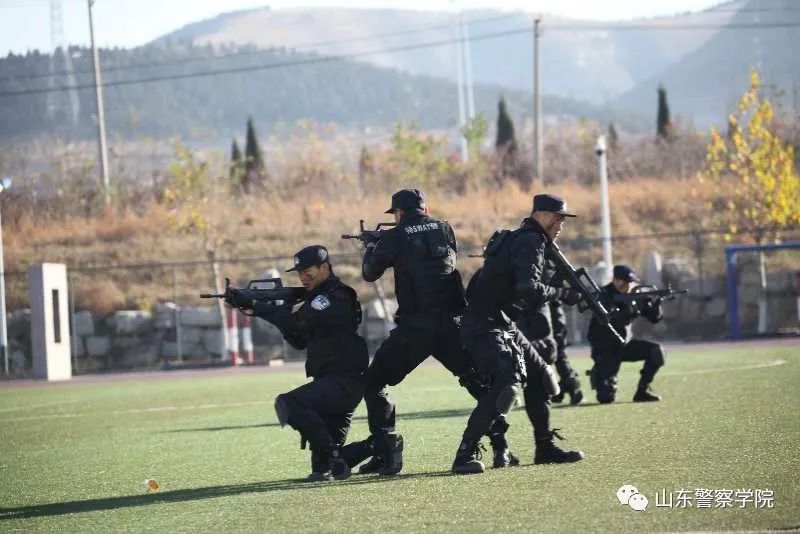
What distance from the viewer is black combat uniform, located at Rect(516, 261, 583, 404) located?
1534cm

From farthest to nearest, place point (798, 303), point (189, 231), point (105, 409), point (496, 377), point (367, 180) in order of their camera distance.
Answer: point (367, 180) < point (189, 231) < point (798, 303) < point (105, 409) < point (496, 377)

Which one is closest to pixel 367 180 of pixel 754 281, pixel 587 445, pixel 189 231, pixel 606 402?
pixel 189 231

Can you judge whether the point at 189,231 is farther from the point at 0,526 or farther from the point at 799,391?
the point at 0,526

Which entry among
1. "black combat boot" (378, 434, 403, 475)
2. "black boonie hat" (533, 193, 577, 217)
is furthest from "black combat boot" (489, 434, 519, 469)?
"black boonie hat" (533, 193, 577, 217)

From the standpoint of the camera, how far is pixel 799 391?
1630cm

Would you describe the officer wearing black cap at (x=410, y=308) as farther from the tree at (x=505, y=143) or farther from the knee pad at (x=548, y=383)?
the tree at (x=505, y=143)

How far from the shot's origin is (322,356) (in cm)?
1106

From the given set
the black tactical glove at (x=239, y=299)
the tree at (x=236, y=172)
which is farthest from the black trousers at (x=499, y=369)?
the tree at (x=236, y=172)

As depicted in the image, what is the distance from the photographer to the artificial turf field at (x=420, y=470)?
28.5ft

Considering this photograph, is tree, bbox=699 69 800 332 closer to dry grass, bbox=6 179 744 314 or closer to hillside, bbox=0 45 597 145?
dry grass, bbox=6 179 744 314

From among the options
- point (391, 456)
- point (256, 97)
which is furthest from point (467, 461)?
point (256, 97)

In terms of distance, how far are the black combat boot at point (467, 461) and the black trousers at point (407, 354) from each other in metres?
0.72

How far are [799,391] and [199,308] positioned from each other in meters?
22.9

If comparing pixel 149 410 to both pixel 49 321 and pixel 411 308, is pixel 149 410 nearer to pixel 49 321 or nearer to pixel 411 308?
pixel 411 308
